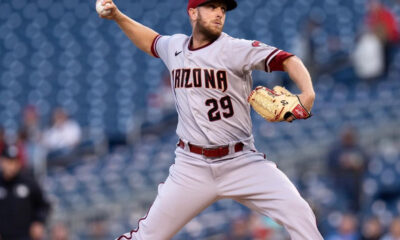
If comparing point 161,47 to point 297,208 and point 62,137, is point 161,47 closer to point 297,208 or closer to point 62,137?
point 297,208

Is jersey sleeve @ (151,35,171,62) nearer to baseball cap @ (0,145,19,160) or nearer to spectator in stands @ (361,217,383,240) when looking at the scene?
baseball cap @ (0,145,19,160)

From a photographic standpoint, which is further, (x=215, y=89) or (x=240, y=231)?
(x=240, y=231)

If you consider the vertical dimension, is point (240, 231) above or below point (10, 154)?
below

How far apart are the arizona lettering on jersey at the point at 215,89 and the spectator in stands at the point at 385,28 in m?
7.28

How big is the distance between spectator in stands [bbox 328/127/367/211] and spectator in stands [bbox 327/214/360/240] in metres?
0.91

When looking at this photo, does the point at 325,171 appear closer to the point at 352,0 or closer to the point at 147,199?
the point at 147,199

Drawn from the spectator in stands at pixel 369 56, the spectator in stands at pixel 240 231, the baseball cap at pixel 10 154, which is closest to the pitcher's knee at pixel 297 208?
the baseball cap at pixel 10 154

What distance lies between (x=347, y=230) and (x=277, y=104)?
422 cm

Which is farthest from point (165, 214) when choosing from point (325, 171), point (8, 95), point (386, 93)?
point (8, 95)

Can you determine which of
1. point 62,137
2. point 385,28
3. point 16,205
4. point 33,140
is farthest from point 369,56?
point 16,205

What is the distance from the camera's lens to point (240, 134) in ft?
13.9

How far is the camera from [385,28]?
1120cm

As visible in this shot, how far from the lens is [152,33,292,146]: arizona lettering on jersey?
4070 mm

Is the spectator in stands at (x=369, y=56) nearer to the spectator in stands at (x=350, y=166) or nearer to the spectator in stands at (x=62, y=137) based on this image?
the spectator in stands at (x=350, y=166)
